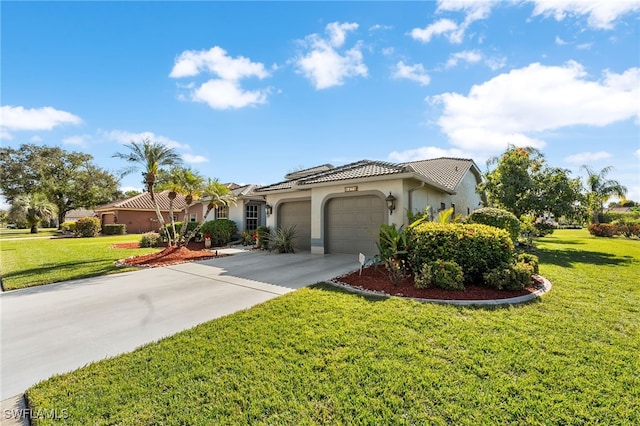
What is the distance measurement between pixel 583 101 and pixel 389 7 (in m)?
8.38

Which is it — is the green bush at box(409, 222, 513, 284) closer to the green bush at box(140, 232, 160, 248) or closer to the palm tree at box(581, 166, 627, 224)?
the green bush at box(140, 232, 160, 248)

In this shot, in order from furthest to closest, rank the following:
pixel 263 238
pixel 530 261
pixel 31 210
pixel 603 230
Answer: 1. pixel 31 210
2. pixel 603 230
3. pixel 263 238
4. pixel 530 261

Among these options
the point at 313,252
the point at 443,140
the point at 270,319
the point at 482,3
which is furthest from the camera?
the point at 443,140

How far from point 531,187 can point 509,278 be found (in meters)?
11.5

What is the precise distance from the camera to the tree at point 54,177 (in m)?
39.4

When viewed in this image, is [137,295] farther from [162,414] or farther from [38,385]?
[162,414]

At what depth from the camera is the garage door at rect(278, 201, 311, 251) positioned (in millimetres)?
13656

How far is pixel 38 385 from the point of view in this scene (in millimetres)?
3127

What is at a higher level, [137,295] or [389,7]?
[389,7]

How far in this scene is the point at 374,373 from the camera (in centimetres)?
318

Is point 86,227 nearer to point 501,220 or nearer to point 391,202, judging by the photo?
point 391,202

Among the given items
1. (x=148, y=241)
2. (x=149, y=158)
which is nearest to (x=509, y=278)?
(x=149, y=158)

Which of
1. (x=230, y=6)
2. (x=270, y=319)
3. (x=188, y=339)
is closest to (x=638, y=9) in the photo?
(x=230, y=6)

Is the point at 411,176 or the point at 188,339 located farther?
the point at 411,176
